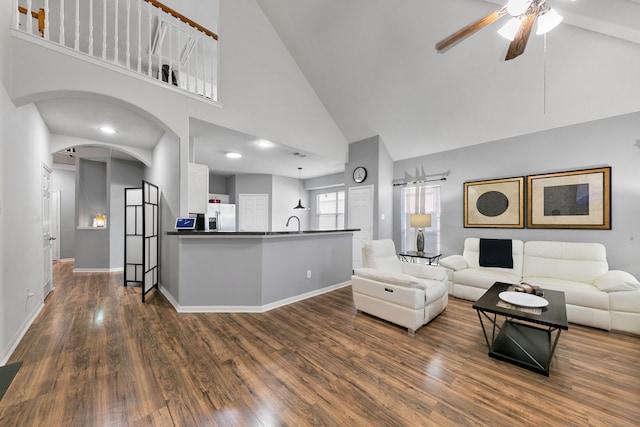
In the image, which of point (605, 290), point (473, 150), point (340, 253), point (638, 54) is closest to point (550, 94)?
point (638, 54)

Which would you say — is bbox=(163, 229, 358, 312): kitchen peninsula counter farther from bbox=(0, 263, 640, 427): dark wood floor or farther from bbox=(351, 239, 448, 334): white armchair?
bbox=(351, 239, 448, 334): white armchair

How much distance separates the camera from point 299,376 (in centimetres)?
200

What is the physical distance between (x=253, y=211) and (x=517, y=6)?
7292 mm

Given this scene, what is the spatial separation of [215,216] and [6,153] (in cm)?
485

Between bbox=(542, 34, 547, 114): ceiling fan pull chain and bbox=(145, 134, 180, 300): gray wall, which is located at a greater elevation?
bbox=(542, 34, 547, 114): ceiling fan pull chain

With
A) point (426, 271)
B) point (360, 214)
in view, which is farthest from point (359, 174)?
point (426, 271)

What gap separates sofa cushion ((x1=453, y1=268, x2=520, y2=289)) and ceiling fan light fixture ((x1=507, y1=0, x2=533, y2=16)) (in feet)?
10.2

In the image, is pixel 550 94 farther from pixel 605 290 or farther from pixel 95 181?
pixel 95 181

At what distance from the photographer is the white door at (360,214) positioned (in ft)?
17.9

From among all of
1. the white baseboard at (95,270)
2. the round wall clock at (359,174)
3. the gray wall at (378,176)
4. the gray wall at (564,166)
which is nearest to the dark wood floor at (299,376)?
the gray wall at (564,166)

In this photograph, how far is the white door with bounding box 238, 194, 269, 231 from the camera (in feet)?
26.2

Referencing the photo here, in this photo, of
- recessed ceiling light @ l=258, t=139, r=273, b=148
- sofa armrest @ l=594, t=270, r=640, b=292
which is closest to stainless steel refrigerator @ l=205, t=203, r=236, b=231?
recessed ceiling light @ l=258, t=139, r=273, b=148

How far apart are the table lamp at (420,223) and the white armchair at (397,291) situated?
128 cm

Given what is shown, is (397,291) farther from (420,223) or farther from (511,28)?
(511,28)
